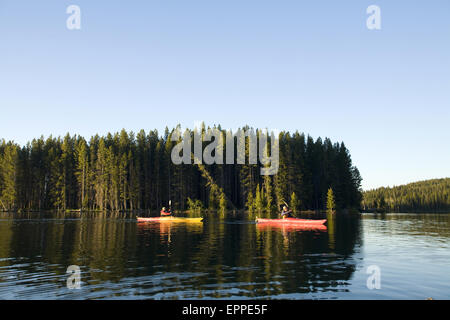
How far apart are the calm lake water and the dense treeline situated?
239 ft

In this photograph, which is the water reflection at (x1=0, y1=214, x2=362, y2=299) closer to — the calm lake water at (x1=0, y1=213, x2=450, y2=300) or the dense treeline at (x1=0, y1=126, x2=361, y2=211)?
the calm lake water at (x1=0, y1=213, x2=450, y2=300)

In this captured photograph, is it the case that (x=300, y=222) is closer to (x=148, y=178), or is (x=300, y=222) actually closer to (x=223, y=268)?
(x=223, y=268)

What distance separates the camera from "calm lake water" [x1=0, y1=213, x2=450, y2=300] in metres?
15.2

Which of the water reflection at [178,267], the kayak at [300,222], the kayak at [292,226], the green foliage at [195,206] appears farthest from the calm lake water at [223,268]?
the green foliage at [195,206]

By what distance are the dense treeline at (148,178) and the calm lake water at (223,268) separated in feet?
239

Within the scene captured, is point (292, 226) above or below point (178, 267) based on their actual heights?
below

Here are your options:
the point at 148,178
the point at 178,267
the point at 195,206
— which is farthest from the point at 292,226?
the point at 148,178

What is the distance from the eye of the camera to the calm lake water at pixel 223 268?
15.2 m

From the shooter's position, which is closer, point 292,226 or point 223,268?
point 223,268

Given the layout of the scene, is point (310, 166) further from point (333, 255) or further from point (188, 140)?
point (333, 255)

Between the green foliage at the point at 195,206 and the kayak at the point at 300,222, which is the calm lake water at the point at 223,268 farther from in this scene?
the green foliage at the point at 195,206

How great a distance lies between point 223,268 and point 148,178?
316 feet

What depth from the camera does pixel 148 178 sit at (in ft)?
372

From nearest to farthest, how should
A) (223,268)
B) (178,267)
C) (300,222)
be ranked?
1. (223,268)
2. (178,267)
3. (300,222)
